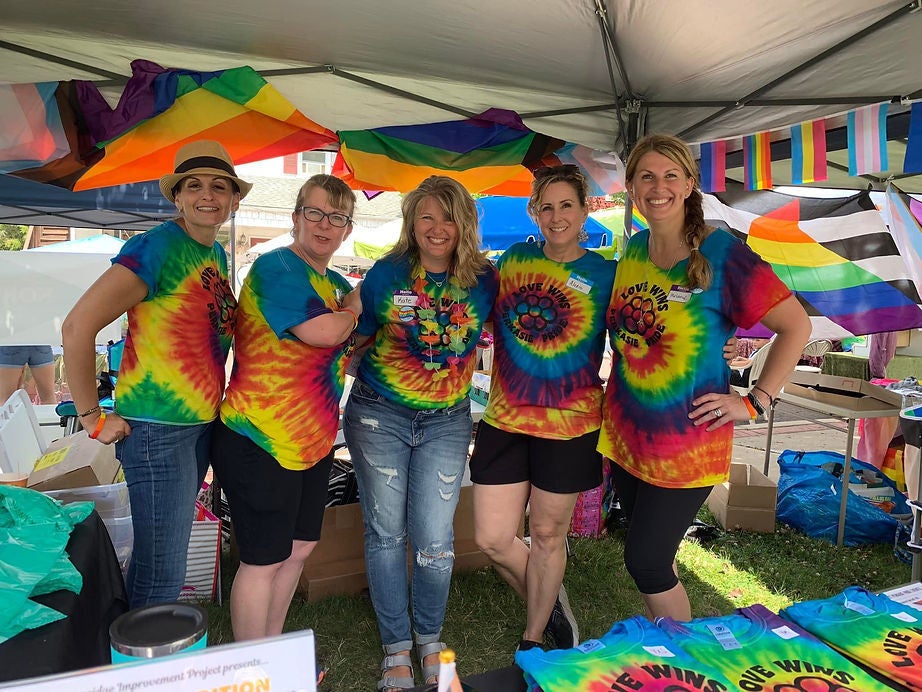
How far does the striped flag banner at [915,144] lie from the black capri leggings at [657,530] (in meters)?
1.48

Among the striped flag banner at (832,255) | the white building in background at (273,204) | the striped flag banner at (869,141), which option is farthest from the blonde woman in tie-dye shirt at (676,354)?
the white building in background at (273,204)

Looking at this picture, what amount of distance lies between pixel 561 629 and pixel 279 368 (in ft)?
4.85

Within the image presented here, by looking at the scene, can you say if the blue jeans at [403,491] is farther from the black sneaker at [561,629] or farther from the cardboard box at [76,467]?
the cardboard box at [76,467]

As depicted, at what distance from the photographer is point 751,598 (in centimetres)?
295

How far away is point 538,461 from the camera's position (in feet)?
6.56

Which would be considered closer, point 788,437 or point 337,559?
point 337,559

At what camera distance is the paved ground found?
19.4ft

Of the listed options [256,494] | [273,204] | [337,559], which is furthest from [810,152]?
[273,204]

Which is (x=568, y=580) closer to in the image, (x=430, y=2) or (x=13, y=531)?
(x=13, y=531)

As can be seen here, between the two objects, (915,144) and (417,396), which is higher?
(915,144)

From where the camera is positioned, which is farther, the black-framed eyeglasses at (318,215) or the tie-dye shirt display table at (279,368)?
the black-framed eyeglasses at (318,215)

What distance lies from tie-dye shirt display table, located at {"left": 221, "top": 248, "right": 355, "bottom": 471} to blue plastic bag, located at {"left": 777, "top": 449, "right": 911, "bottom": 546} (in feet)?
10.9

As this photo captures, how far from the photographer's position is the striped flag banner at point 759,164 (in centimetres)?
286

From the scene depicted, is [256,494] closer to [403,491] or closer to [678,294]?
[403,491]
